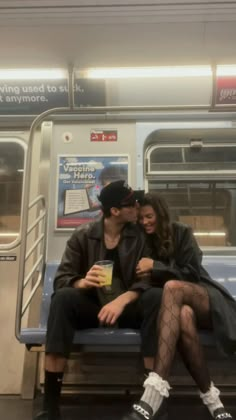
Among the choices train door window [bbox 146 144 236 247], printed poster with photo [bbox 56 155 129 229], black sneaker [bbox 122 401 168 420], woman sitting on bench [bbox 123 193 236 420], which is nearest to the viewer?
black sneaker [bbox 122 401 168 420]

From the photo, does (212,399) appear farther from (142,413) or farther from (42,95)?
(42,95)

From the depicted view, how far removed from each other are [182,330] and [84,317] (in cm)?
55

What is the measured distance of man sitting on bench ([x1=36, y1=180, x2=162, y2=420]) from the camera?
7.83 ft

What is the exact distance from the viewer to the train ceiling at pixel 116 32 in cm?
277

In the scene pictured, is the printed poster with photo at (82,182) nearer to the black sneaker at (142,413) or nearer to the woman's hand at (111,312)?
the woman's hand at (111,312)

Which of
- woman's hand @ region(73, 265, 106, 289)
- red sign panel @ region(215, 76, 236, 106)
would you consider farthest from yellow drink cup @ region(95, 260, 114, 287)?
red sign panel @ region(215, 76, 236, 106)

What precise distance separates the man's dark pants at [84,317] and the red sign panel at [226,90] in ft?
5.73

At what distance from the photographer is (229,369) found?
11.3 ft

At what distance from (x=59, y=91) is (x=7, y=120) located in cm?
61

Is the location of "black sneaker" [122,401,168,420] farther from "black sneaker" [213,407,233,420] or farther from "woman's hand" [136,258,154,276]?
"woman's hand" [136,258,154,276]

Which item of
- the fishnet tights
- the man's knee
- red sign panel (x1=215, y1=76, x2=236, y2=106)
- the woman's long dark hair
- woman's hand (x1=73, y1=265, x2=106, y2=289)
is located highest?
red sign panel (x1=215, y1=76, x2=236, y2=106)

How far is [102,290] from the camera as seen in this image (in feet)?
8.83

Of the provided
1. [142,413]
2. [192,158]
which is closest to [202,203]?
[192,158]

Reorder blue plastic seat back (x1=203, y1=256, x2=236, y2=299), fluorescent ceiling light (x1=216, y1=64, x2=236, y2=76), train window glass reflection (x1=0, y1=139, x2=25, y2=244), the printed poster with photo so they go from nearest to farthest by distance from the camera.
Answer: fluorescent ceiling light (x1=216, y1=64, x2=236, y2=76), blue plastic seat back (x1=203, y1=256, x2=236, y2=299), the printed poster with photo, train window glass reflection (x1=0, y1=139, x2=25, y2=244)
